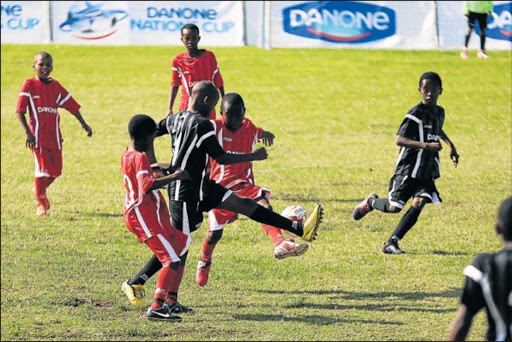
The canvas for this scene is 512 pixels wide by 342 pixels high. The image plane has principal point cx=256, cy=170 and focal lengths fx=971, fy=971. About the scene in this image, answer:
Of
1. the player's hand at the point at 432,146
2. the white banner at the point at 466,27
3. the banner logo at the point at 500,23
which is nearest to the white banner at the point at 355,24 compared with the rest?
the white banner at the point at 466,27

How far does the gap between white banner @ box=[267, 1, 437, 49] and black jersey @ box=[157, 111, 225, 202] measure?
1809 centimetres

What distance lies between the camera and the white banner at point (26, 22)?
27266 millimetres

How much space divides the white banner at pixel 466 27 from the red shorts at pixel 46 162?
15.2m

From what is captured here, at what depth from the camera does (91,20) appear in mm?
27453

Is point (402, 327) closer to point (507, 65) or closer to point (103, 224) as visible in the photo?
point (103, 224)

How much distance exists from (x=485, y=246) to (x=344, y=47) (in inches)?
625

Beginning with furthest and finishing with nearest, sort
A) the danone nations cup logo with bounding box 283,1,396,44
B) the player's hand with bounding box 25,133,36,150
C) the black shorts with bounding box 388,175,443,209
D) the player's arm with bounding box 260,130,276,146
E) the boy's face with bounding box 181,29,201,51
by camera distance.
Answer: the danone nations cup logo with bounding box 283,1,396,44 < the player's hand with bounding box 25,133,36,150 < the boy's face with bounding box 181,29,201,51 < the black shorts with bounding box 388,175,443,209 < the player's arm with bounding box 260,130,276,146

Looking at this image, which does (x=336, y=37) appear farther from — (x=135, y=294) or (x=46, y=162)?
(x=135, y=294)

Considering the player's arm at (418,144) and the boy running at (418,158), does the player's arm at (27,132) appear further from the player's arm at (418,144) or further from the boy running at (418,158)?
the player's arm at (418,144)

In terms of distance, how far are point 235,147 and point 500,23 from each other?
17.7 m

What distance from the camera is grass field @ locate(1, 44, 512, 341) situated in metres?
8.85

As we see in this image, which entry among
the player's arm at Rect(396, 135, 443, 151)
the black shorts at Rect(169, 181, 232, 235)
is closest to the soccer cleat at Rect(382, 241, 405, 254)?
the player's arm at Rect(396, 135, 443, 151)

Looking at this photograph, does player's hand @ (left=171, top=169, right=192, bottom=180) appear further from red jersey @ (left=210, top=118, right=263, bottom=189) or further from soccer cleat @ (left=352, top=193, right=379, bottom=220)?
soccer cleat @ (left=352, top=193, right=379, bottom=220)

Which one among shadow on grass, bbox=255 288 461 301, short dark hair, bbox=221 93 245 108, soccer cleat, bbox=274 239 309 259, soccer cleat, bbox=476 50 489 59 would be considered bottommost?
shadow on grass, bbox=255 288 461 301
